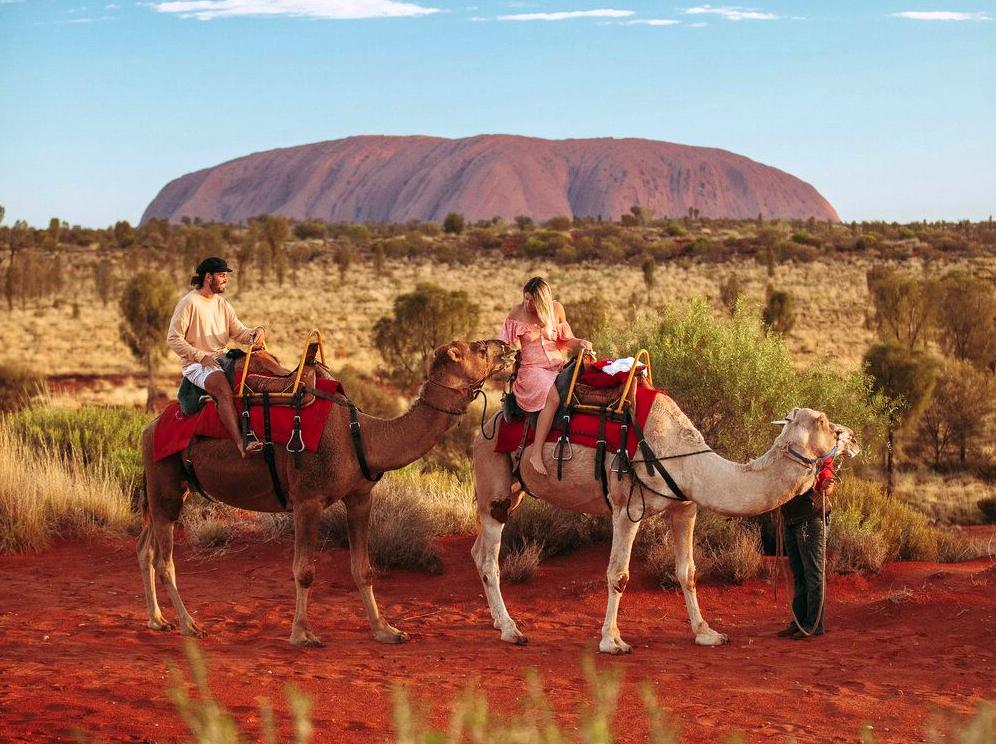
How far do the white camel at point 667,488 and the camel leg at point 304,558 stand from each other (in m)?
1.33

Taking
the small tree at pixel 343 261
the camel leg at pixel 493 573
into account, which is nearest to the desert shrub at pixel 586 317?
the camel leg at pixel 493 573

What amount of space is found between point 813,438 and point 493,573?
8.49ft

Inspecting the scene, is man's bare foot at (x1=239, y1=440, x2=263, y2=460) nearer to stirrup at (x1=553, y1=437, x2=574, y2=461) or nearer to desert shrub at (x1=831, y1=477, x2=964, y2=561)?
stirrup at (x1=553, y1=437, x2=574, y2=461)

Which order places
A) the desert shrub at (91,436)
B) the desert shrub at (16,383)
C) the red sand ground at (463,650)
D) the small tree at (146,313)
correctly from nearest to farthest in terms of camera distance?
the red sand ground at (463,650)
the desert shrub at (91,436)
the desert shrub at (16,383)
the small tree at (146,313)

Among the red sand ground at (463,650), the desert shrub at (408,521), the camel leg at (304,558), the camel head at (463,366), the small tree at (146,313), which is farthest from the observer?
the small tree at (146,313)

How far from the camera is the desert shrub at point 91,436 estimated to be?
1386 cm

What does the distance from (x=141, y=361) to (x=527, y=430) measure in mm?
22747

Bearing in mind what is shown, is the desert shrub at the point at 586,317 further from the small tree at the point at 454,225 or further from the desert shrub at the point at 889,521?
the small tree at the point at 454,225

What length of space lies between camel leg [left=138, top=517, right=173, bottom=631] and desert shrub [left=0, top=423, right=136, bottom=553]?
3653 millimetres

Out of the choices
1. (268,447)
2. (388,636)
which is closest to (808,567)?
(388,636)

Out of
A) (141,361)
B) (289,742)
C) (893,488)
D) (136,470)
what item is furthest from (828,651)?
(141,361)

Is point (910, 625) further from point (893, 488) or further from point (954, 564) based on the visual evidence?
point (893, 488)

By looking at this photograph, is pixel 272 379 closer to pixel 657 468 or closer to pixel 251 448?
pixel 251 448

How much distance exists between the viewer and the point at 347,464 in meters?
8.08
